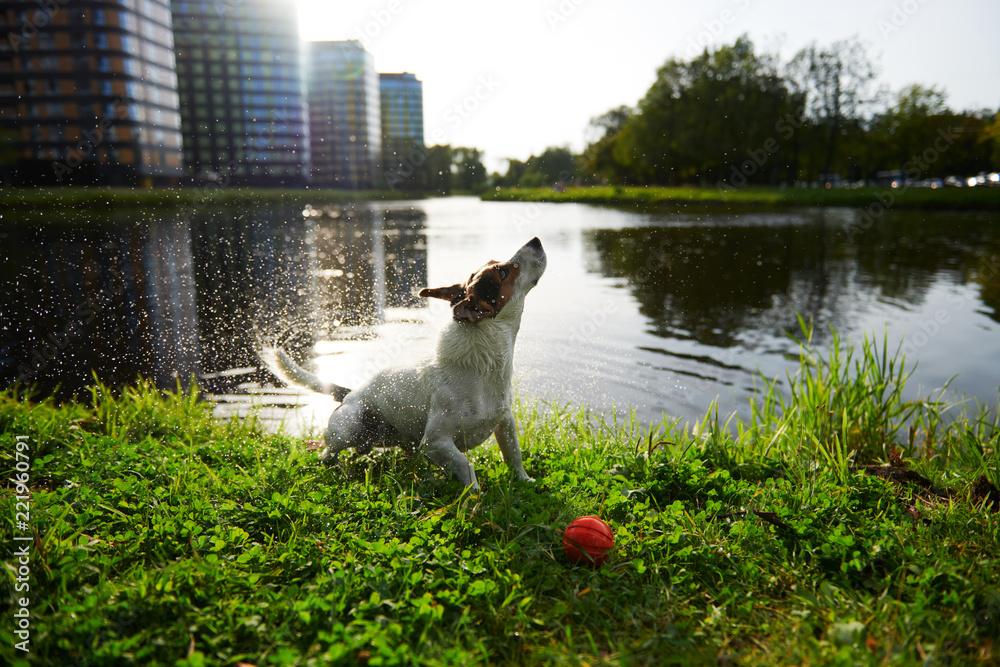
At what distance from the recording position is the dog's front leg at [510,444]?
3744 millimetres

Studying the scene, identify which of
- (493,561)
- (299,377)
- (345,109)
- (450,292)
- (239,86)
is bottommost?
(493,561)

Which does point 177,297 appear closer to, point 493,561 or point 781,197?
point 493,561

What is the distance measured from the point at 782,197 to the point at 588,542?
4796 centimetres

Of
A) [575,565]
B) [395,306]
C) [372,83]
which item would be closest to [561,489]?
[575,565]

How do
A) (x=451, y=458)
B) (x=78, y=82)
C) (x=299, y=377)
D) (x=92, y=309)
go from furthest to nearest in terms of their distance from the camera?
(x=78, y=82), (x=92, y=309), (x=299, y=377), (x=451, y=458)

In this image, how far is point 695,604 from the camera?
2537 mm

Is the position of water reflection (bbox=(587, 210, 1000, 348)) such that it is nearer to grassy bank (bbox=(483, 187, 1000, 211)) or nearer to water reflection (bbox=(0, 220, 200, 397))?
water reflection (bbox=(0, 220, 200, 397))

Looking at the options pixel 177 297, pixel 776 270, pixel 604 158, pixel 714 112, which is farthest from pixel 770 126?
pixel 177 297

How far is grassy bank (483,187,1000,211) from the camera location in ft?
123

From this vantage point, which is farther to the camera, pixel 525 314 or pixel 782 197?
pixel 782 197

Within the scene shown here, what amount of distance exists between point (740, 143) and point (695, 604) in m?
54.5

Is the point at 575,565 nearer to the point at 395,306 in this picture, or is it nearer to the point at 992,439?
the point at 992,439

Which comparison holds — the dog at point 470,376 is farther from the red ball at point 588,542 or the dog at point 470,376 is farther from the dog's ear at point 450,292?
the red ball at point 588,542

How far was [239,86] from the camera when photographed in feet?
64.7
